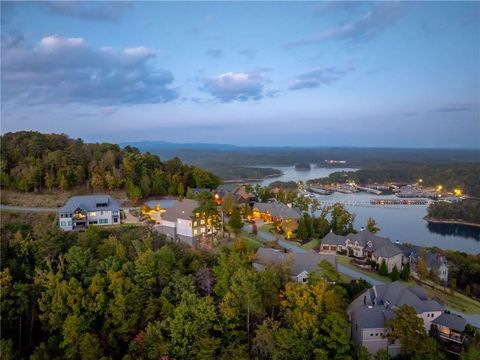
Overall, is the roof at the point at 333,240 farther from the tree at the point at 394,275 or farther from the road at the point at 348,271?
the tree at the point at 394,275

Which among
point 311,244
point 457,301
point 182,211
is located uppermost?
point 182,211

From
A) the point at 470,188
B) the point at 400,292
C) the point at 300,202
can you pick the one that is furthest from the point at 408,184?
the point at 400,292

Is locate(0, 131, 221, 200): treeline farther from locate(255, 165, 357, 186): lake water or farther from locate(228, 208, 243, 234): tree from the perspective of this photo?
locate(255, 165, 357, 186): lake water

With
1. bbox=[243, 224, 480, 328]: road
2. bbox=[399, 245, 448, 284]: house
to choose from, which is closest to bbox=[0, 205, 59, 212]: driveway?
bbox=[243, 224, 480, 328]: road

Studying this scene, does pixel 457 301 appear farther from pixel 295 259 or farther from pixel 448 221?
pixel 448 221

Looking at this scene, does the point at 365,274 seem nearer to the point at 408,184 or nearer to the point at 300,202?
the point at 300,202

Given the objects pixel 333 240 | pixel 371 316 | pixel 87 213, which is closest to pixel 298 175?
pixel 333 240
